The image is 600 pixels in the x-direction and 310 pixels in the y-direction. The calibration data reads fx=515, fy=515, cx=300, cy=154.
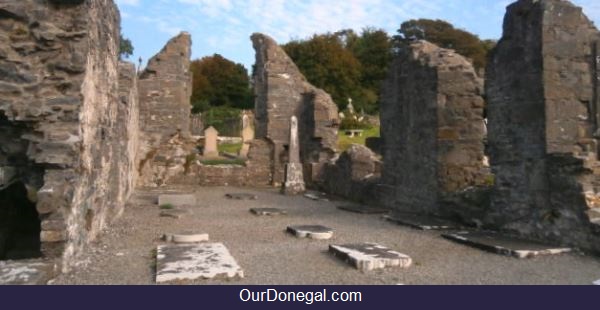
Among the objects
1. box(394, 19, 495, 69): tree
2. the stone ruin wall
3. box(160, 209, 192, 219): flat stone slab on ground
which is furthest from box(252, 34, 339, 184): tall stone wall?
box(394, 19, 495, 69): tree

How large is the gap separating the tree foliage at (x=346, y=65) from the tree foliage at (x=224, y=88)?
15.6 feet

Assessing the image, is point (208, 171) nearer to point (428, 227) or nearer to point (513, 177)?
point (428, 227)

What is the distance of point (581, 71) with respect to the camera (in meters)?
6.59

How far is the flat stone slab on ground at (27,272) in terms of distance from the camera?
3.93m

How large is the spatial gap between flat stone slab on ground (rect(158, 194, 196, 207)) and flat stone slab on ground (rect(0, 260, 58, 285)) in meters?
6.14

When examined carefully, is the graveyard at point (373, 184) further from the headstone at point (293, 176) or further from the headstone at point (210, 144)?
the headstone at point (210, 144)

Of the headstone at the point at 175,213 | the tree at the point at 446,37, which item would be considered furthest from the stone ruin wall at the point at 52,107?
the tree at the point at 446,37

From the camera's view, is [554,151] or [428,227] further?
[428,227]

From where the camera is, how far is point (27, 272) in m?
4.14

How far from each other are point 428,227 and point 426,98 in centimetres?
274

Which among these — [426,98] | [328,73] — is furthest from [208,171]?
[328,73]

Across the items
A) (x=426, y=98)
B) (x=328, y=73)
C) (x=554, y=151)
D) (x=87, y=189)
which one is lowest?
(x=87, y=189)

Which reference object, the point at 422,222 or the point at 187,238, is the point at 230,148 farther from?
the point at 187,238

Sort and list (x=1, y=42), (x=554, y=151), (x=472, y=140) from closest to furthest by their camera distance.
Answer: (x=1, y=42)
(x=554, y=151)
(x=472, y=140)
